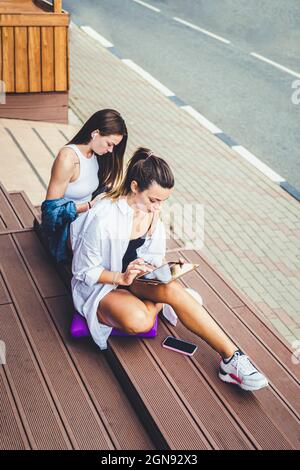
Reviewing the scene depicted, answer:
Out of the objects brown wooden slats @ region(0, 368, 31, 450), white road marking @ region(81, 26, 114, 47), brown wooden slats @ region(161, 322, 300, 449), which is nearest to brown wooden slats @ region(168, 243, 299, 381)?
brown wooden slats @ region(161, 322, 300, 449)

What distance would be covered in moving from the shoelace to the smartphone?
0.32 m

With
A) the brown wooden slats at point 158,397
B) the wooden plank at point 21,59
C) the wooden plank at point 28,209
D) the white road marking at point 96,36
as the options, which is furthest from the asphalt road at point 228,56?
the brown wooden slats at point 158,397

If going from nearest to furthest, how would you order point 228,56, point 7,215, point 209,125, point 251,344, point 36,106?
point 251,344 < point 7,215 < point 36,106 < point 209,125 < point 228,56

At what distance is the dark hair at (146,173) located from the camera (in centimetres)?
389

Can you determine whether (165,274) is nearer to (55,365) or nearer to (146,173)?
(146,173)

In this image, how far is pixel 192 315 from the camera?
3.95 meters

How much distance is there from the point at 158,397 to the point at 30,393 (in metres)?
0.70

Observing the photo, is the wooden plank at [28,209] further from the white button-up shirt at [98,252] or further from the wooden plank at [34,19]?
the wooden plank at [34,19]

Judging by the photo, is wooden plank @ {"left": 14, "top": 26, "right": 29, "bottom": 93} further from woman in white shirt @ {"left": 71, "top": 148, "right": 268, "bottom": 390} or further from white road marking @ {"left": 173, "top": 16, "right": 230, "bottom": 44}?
white road marking @ {"left": 173, "top": 16, "right": 230, "bottom": 44}

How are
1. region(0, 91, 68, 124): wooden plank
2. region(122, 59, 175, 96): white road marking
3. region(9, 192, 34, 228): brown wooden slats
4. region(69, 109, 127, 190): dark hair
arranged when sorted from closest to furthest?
region(69, 109, 127, 190): dark hair, region(9, 192, 34, 228): brown wooden slats, region(0, 91, 68, 124): wooden plank, region(122, 59, 175, 96): white road marking

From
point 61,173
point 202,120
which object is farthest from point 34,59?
point 61,173

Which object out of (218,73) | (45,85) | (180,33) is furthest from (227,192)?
(180,33)

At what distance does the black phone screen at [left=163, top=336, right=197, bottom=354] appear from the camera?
4059 mm

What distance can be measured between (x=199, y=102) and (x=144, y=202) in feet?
23.2
